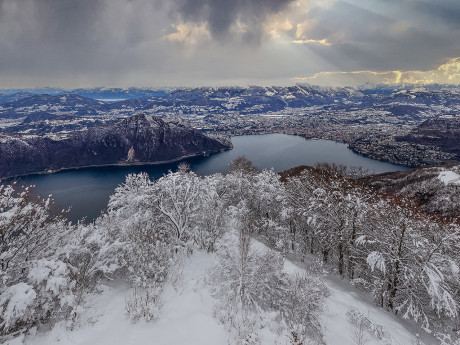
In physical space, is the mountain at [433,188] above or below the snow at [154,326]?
below

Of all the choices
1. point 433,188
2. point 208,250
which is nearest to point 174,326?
point 208,250

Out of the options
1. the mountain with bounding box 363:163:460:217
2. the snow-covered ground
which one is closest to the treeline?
the snow-covered ground

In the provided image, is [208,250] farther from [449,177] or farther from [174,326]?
[449,177]

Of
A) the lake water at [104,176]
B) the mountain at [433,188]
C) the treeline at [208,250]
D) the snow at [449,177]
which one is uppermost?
the treeline at [208,250]

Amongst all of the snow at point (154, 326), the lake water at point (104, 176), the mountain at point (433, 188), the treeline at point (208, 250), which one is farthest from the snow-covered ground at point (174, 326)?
the lake water at point (104, 176)

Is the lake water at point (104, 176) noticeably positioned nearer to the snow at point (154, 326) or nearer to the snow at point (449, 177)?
the snow at point (449, 177)

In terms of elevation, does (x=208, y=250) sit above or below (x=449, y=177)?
above
